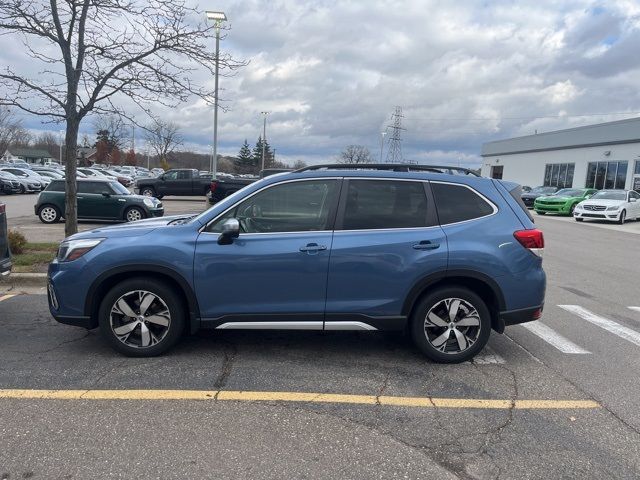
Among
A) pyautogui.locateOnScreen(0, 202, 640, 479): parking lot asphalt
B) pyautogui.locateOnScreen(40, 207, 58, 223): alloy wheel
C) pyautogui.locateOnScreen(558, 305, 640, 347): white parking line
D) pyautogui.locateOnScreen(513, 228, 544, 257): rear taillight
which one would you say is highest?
pyautogui.locateOnScreen(513, 228, 544, 257): rear taillight

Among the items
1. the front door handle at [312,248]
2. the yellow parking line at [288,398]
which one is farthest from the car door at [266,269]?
the yellow parking line at [288,398]

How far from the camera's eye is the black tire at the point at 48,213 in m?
16.2

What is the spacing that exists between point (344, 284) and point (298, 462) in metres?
1.71

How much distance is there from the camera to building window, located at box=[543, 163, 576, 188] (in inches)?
1719

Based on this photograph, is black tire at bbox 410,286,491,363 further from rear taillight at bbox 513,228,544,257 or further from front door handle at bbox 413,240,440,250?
rear taillight at bbox 513,228,544,257

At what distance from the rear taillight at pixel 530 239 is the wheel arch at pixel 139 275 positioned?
297 centimetres

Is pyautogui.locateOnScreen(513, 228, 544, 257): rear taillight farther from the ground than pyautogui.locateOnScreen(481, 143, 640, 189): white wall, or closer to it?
closer to it

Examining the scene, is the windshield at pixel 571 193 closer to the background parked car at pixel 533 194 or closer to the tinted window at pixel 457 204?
the background parked car at pixel 533 194

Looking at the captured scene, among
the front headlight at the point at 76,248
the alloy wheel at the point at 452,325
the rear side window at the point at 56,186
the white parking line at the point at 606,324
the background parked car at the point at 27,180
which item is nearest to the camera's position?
the front headlight at the point at 76,248

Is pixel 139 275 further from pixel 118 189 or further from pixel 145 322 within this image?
pixel 118 189

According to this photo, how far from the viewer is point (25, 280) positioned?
749cm

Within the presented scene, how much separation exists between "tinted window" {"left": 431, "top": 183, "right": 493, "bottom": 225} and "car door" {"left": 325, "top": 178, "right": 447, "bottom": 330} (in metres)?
0.14

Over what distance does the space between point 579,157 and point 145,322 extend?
45022mm

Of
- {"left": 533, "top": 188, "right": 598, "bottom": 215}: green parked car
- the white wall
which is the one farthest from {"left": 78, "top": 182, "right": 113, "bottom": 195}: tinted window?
the white wall
